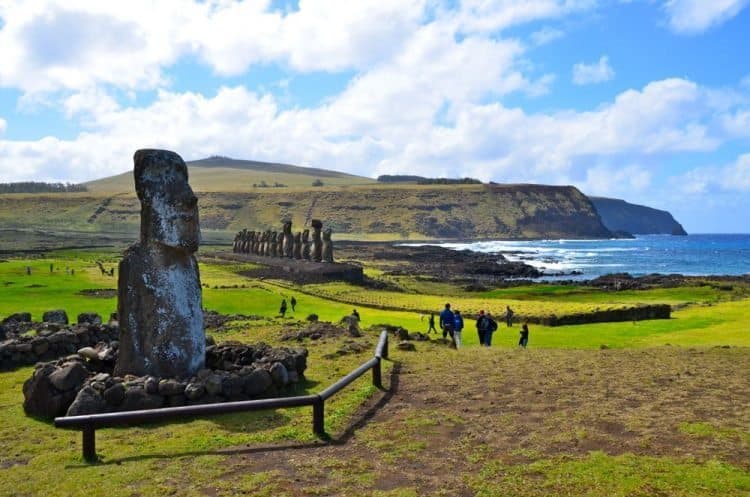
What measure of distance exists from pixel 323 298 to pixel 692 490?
39619mm

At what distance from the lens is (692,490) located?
831cm

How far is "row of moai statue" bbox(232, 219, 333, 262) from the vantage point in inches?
2630

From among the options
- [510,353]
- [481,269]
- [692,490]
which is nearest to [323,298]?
[510,353]

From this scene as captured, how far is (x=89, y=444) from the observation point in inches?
402

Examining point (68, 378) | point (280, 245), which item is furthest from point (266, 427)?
point (280, 245)

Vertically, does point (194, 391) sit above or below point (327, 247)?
below

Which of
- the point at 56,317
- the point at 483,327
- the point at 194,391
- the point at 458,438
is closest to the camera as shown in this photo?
the point at 458,438

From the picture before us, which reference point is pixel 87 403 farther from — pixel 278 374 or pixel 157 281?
pixel 278 374

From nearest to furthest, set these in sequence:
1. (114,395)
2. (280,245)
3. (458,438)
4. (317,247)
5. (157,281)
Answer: (458,438)
(114,395)
(157,281)
(317,247)
(280,245)

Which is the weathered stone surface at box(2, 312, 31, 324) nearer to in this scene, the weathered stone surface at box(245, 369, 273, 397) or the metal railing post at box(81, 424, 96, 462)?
the weathered stone surface at box(245, 369, 273, 397)

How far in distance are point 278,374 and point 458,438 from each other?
484cm

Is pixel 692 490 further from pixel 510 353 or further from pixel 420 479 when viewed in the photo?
pixel 510 353

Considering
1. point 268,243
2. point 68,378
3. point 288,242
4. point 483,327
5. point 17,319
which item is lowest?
point 17,319

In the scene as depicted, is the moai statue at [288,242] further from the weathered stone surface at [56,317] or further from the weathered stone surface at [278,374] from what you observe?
the weathered stone surface at [278,374]
